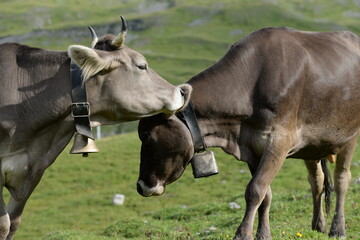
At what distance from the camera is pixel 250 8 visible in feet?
568

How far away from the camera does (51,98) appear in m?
8.02

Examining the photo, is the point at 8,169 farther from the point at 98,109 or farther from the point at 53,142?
the point at 98,109

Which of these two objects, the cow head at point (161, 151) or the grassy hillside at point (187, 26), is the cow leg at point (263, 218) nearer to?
the cow head at point (161, 151)

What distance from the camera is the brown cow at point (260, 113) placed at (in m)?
8.83

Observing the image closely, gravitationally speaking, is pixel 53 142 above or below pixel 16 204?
above

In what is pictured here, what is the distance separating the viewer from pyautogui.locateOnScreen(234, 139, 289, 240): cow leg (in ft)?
27.6

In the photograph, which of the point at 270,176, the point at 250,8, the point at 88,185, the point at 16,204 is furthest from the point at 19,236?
the point at 250,8

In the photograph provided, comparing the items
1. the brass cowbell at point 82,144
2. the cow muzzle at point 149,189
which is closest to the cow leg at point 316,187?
the cow muzzle at point 149,189

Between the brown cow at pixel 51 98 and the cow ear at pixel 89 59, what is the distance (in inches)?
0.5

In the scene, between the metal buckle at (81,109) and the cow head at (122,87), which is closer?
the metal buckle at (81,109)

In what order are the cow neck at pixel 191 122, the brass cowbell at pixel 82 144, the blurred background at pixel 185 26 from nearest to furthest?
the brass cowbell at pixel 82 144 → the cow neck at pixel 191 122 → the blurred background at pixel 185 26

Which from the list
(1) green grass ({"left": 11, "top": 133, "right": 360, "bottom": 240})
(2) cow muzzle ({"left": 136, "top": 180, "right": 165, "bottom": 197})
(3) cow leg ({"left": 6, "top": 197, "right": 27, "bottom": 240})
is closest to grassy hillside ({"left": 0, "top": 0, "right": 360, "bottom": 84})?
(1) green grass ({"left": 11, "top": 133, "right": 360, "bottom": 240})

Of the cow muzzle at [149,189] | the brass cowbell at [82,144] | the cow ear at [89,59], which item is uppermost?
the cow ear at [89,59]

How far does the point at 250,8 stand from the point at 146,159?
551ft
